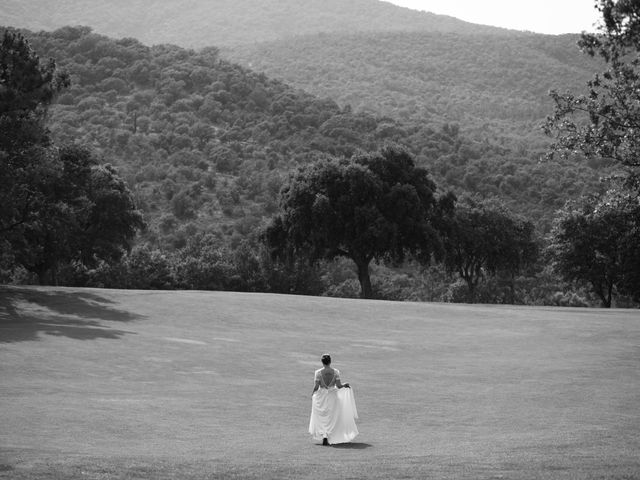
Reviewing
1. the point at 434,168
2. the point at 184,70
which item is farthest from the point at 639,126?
the point at 184,70

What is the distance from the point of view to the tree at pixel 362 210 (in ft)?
233

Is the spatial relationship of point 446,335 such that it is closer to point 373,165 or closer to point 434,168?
point 373,165

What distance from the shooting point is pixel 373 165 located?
75000mm

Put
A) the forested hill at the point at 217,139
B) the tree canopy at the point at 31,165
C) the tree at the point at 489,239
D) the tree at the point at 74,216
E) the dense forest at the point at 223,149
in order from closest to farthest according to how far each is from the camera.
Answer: the tree canopy at the point at 31,165 → the tree at the point at 74,216 → the tree at the point at 489,239 → the dense forest at the point at 223,149 → the forested hill at the point at 217,139

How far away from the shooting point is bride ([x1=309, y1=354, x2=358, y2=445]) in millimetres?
20438

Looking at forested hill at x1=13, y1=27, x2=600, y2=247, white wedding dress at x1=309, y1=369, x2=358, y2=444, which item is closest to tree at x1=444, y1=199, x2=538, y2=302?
forested hill at x1=13, y1=27, x2=600, y2=247

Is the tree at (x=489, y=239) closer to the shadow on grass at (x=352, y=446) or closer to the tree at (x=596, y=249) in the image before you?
the tree at (x=596, y=249)

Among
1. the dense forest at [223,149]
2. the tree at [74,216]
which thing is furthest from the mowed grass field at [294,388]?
the dense forest at [223,149]

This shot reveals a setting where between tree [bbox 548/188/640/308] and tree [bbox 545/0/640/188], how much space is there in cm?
5540

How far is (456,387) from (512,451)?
10.6 metres

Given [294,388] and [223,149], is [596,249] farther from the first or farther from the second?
[223,149]

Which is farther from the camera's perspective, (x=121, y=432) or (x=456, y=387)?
(x=456, y=387)

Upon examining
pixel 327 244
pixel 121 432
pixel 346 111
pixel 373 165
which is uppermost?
pixel 346 111

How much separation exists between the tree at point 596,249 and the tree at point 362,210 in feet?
46.1
